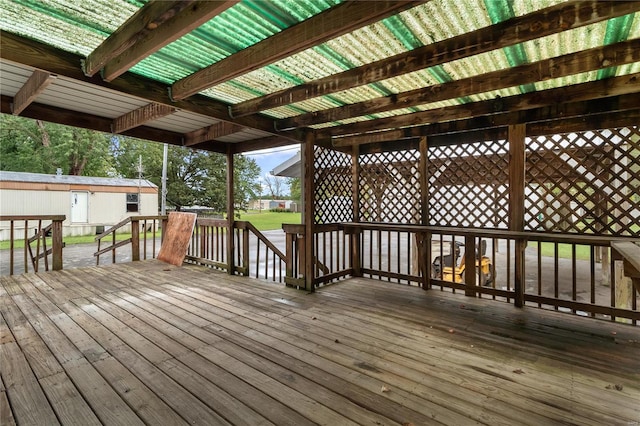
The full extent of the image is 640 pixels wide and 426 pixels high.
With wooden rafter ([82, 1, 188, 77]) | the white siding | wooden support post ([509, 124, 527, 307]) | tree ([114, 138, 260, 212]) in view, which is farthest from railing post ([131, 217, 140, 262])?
tree ([114, 138, 260, 212])

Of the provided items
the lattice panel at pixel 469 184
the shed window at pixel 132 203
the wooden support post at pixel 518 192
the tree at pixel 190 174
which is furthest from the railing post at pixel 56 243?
the tree at pixel 190 174

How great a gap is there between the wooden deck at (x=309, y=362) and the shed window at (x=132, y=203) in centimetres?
1397

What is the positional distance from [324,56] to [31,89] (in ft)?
8.40

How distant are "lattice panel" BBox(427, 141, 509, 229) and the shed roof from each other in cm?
50

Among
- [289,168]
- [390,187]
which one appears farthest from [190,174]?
[390,187]

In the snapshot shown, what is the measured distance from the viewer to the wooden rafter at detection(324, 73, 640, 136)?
2422 millimetres

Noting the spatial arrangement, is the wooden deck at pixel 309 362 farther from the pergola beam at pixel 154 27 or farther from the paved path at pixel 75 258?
the paved path at pixel 75 258

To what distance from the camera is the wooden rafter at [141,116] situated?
319 cm

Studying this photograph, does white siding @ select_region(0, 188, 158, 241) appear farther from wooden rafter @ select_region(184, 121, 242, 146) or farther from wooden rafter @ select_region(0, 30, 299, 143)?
wooden rafter @ select_region(0, 30, 299, 143)

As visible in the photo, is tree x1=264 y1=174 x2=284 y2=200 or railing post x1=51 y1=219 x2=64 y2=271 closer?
railing post x1=51 y1=219 x2=64 y2=271

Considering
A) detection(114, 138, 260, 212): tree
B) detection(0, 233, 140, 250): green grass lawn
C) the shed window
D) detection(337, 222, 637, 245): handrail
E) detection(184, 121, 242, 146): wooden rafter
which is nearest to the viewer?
detection(337, 222, 637, 245): handrail

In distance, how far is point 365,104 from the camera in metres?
3.07

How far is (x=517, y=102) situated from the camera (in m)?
2.86

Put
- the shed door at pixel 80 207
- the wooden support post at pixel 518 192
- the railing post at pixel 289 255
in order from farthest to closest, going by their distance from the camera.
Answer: the shed door at pixel 80 207, the railing post at pixel 289 255, the wooden support post at pixel 518 192
